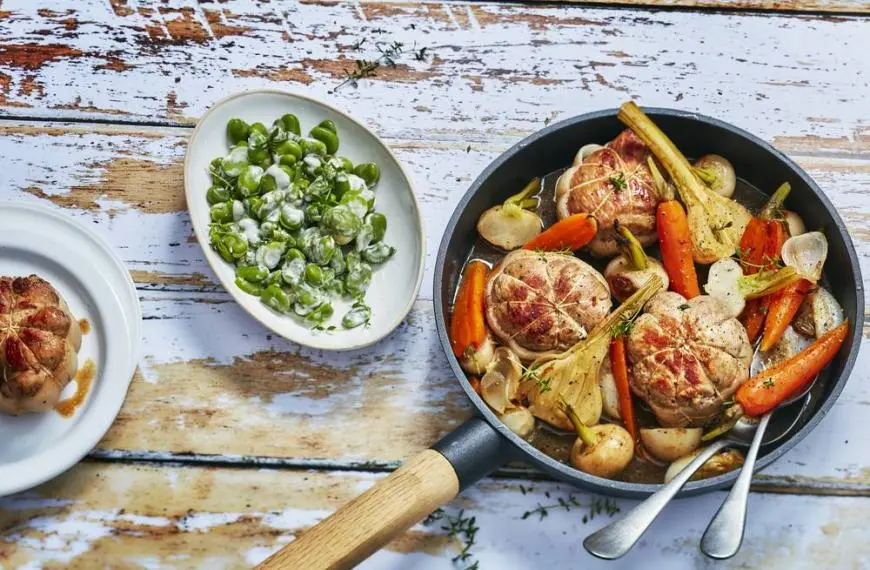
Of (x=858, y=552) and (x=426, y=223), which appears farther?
(x=426, y=223)

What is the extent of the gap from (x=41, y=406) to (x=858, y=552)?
7.13 ft

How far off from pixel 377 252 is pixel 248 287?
36 cm

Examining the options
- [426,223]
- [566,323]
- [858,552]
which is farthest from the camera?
[426,223]

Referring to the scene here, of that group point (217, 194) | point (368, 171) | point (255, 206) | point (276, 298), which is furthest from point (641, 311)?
point (217, 194)

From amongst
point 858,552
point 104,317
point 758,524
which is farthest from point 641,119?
point 104,317

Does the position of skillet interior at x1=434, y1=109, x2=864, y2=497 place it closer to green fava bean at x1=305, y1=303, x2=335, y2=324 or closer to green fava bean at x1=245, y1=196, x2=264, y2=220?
green fava bean at x1=305, y1=303, x2=335, y2=324

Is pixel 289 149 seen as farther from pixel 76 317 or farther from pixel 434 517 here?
pixel 434 517

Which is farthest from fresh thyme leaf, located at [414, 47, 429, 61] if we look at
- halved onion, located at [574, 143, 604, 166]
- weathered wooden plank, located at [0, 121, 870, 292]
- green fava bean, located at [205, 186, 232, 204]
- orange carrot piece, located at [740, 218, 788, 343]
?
orange carrot piece, located at [740, 218, 788, 343]

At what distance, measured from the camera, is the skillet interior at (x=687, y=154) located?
2238mm

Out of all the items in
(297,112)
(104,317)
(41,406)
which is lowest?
(41,406)

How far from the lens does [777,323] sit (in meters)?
2.40

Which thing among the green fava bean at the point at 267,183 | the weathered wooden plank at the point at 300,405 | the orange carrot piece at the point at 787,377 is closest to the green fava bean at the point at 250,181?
the green fava bean at the point at 267,183

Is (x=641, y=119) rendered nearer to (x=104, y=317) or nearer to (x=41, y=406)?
(x=104, y=317)

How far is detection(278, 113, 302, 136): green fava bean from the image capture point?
2.62 metres
